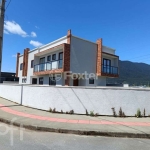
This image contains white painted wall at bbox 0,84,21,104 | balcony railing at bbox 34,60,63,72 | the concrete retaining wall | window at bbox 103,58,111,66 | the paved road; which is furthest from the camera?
window at bbox 103,58,111,66

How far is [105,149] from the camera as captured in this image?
14.4 feet

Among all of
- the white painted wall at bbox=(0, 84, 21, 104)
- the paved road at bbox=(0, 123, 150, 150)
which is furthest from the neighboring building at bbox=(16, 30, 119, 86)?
the paved road at bbox=(0, 123, 150, 150)

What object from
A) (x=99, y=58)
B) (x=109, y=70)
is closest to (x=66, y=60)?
(x=99, y=58)

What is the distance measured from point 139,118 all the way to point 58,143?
485 centimetres

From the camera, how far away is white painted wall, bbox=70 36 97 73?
62.5 feet

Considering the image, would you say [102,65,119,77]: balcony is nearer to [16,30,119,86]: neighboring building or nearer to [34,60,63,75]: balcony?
[16,30,119,86]: neighboring building

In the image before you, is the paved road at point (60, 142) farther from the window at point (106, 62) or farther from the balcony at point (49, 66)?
the window at point (106, 62)

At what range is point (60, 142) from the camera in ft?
16.0

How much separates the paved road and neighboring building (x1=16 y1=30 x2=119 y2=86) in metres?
12.8

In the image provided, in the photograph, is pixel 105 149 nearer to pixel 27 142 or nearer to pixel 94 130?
pixel 94 130

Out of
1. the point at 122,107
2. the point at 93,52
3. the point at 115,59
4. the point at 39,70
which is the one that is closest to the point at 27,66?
the point at 39,70

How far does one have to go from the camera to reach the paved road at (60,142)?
4434mm

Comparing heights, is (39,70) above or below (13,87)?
above

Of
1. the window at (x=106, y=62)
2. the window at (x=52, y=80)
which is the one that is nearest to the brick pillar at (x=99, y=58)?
the window at (x=106, y=62)
